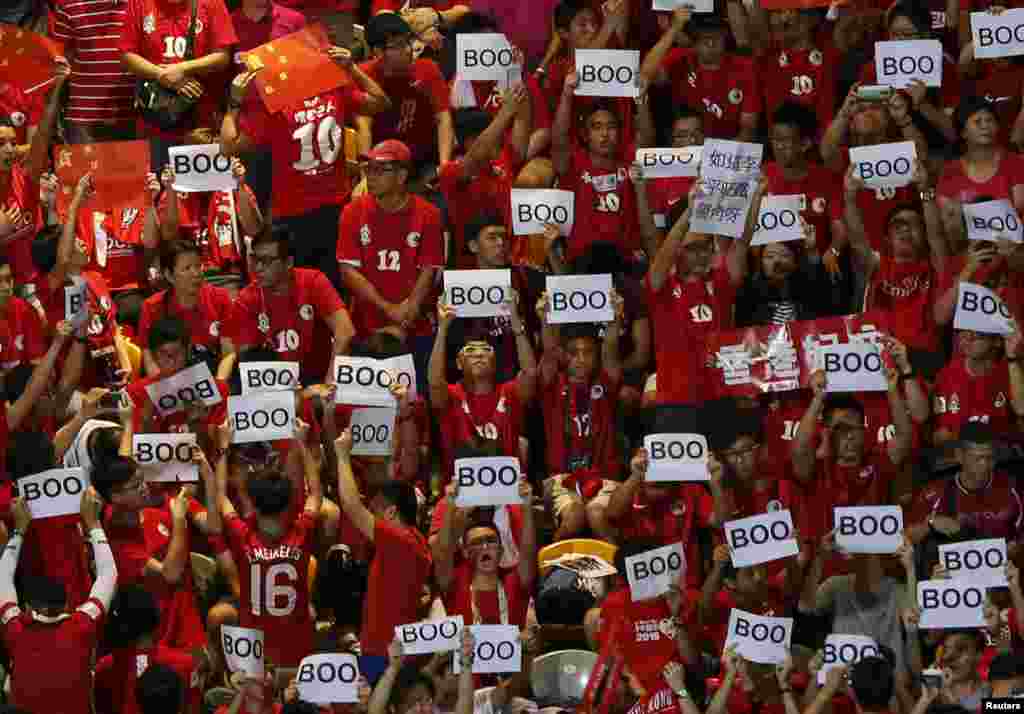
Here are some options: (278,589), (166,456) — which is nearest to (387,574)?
(278,589)

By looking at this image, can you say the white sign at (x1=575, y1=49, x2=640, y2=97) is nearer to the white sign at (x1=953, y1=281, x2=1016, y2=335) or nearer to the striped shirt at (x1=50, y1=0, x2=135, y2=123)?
the white sign at (x1=953, y1=281, x2=1016, y2=335)

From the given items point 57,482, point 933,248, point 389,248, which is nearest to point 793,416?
point 933,248

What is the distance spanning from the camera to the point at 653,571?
15039 millimetres

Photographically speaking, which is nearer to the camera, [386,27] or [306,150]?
[306,150]

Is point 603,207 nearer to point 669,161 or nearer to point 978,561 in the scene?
point 669,161

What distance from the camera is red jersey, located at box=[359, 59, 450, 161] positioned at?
57.2 feet

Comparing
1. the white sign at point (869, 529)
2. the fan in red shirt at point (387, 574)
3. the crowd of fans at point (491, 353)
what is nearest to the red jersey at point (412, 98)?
the crowd of fans at point (491, 353)

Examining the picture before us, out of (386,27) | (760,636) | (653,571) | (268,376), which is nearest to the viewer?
(760,636)

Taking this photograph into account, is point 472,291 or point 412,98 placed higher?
point 412,98

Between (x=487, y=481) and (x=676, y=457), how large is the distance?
33.0 inches

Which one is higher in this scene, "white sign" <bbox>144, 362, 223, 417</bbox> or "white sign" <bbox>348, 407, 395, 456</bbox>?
"white sign" <bbox>144, 362, 223, 417</bbox>

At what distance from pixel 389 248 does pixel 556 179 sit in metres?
0.94

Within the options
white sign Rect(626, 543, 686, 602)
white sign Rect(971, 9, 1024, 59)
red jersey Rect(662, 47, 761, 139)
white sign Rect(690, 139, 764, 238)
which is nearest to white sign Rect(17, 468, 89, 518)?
white sign Rect(626, 543, 686, 602)

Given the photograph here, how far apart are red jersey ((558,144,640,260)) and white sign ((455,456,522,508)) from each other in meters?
1.96
